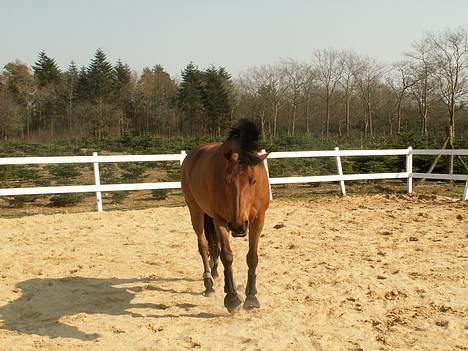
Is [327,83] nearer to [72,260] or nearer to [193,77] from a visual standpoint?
[193,77]

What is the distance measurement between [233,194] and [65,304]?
7.50 feet

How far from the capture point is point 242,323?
3979 mm

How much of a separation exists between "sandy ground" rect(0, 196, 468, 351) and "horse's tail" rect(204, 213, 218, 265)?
1.14 ft

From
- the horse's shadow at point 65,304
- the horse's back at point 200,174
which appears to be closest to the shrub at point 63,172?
the horse's shadow at point 65,304

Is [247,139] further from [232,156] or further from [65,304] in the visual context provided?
[65,304]

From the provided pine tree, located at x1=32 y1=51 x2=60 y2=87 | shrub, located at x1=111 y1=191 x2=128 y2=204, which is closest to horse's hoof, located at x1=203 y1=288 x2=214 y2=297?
shrub, located at x1=111 y1=191 x2=128 y2=204

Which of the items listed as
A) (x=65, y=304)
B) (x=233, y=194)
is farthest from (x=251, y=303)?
(x=65, y=304)

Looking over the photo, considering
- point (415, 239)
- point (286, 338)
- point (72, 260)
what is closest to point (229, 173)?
point (286, 338)

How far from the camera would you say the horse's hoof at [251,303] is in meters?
4.34

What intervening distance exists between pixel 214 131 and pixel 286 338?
41.5 meters

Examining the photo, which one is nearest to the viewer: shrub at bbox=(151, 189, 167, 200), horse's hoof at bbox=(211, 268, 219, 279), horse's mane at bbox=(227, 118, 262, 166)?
horse's mane at bbox=(227, 118, 262, 166)

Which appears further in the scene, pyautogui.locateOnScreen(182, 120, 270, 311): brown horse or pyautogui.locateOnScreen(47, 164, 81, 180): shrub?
pyautogui.locateOnScreen(47, 164, 81, 180): shrub

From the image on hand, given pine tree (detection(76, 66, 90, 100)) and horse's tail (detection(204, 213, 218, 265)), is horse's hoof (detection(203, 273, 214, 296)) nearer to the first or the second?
horse's tail (detection(204, 213, 218, 265))

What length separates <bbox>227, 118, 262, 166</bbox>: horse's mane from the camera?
13.2ft
